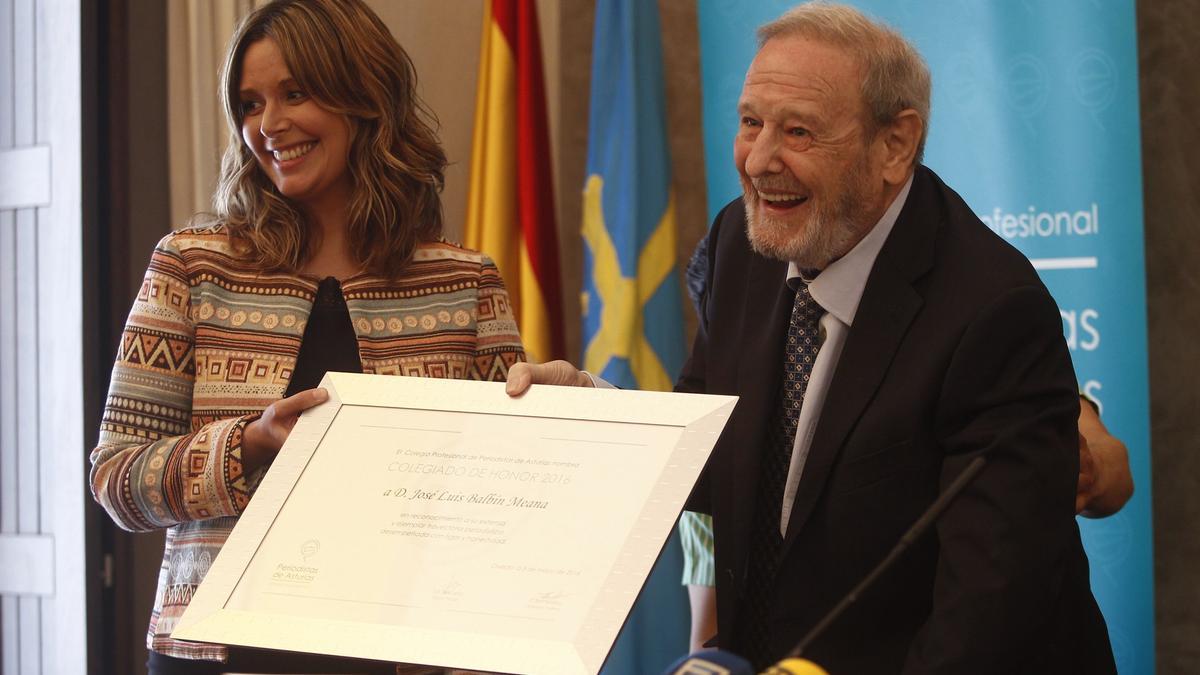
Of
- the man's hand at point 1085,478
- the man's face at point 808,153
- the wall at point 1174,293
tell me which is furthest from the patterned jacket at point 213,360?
the wall at point 1174,293

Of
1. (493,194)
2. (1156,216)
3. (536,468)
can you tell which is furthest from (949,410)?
(493,194)

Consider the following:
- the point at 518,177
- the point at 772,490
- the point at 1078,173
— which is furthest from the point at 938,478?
the point at 518,177

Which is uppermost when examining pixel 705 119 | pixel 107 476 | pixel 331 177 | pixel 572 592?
pixel 705 119

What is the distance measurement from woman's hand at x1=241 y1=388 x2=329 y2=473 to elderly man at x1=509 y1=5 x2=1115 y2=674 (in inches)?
12.3

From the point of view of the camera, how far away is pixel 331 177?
2.08 metres

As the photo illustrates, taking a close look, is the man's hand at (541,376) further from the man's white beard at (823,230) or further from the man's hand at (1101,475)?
the man's hand at (1101,475)

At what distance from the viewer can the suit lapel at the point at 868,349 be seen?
1.81 metres

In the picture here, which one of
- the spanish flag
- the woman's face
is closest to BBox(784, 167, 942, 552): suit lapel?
the woman's face

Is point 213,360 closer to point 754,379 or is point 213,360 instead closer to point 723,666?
point 754,379

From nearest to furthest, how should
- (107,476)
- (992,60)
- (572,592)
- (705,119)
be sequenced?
(572,592)
(107,476)
(992,60)
(705,119)

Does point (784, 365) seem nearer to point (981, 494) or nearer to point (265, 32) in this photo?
point (981, 494)

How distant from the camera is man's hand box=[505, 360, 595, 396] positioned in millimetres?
1785

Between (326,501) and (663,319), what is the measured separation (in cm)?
248

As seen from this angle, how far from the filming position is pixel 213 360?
6.35 feet
